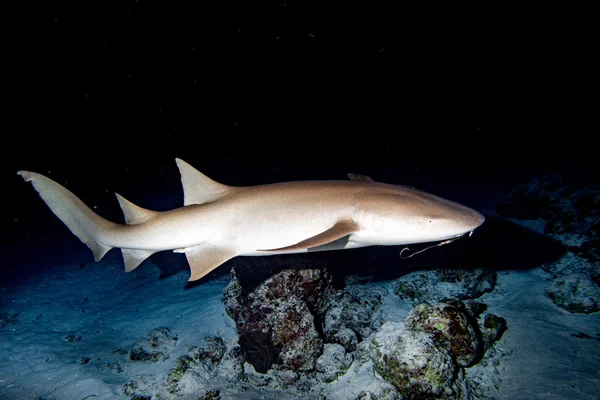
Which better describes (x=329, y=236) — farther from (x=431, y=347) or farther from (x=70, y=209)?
(x=70, y=209)

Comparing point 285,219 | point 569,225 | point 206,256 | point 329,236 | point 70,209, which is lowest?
point 569,225

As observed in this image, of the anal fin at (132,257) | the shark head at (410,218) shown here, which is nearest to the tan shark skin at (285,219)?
the shark head at (410,218)

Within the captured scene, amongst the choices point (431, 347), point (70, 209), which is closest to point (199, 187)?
point (70, 209)

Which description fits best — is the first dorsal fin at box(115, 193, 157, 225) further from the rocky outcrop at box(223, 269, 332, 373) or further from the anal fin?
Result: the rocky outcrop at box(223, 269, 332, 373)

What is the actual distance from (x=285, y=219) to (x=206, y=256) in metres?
1.08

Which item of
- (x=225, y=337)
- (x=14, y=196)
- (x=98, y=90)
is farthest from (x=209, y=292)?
(x=14, y=196)

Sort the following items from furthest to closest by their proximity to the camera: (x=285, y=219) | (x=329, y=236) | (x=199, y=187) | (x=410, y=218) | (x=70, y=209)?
(x=70, y=209) → (x=199, y=187) → (x=285, y=219) → (x=410, y=218) → (x=329, y=236)

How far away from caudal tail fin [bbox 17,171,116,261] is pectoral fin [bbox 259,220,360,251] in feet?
9.17

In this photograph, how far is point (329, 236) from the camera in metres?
2.18

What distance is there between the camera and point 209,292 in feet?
24.5

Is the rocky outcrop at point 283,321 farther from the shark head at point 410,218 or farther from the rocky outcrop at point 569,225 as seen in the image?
the rocky outcrop at point 569,225

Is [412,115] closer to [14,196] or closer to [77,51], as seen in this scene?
[77,51]

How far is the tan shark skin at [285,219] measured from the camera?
230 cm

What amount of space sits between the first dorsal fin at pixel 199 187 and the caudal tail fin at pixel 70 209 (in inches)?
50.3
